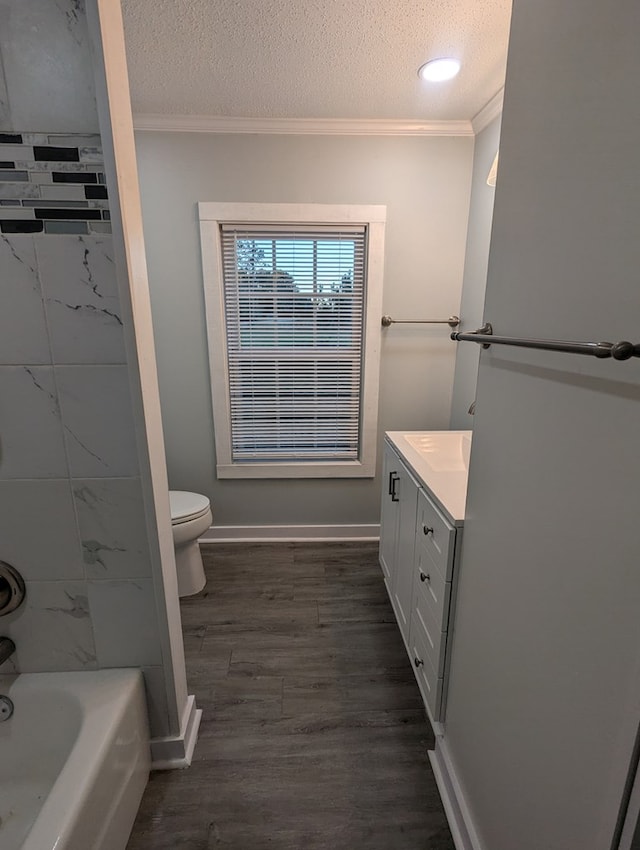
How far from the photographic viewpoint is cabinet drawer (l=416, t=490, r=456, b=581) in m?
1.24

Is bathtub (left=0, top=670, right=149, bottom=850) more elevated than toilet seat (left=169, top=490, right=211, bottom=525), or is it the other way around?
toilet seat (left=169, top=490, right=211, bottom=525)

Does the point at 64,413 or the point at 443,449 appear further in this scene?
the point at 443,449

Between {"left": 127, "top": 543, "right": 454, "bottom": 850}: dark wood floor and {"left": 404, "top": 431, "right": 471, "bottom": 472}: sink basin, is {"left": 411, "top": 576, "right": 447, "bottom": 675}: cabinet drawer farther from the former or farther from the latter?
{"left": 404, "top": 431, "right": 471, "bottom": 472}: sink basin

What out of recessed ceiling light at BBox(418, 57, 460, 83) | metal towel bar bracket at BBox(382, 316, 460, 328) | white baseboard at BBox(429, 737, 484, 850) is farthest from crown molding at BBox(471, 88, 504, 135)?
white baseboard at BBox(429, 737, 484, 850)

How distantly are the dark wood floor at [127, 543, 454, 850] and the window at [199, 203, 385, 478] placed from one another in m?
0.82

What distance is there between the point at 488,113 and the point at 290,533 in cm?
260

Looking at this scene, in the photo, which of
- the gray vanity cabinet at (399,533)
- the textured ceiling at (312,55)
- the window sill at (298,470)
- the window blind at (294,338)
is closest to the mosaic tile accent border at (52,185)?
the textured ceiling at (312,55)

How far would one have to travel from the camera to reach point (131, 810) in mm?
1190

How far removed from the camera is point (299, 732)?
58.6 inches

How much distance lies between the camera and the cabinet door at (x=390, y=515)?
6.36 ft

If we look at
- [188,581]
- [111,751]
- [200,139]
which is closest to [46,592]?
[111,751]

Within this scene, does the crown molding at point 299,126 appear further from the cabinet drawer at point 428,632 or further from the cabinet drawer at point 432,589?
the cabinet drawer at point 428,632

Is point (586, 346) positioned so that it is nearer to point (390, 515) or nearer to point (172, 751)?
point (390, 515)

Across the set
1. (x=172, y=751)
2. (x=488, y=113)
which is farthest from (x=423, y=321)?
(x=172, y=751)
